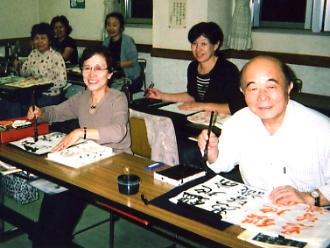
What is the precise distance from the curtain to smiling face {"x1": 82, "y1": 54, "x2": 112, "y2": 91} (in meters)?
2.79

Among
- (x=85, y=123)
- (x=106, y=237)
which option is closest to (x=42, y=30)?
(x=85, y=123)

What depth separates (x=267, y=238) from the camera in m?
1.38

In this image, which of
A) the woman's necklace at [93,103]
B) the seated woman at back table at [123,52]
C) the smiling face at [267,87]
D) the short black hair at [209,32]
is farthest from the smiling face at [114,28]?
the smiling face at [267,87]

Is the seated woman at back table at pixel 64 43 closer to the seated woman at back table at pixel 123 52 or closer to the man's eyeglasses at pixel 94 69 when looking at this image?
the seated woman at back table at pixel 123 52

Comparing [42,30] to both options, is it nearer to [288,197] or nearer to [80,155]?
[80,155]

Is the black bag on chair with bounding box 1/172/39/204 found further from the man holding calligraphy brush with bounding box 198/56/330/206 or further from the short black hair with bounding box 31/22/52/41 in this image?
the man holding calligraphy brush with bounding box 198/56/330/206

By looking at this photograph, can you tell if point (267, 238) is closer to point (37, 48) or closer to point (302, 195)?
point (302, 195)

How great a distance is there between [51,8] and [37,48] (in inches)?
117

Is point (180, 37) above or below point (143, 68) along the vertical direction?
above

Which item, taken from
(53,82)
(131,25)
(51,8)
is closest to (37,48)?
(53,82)

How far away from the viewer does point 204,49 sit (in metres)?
3.36

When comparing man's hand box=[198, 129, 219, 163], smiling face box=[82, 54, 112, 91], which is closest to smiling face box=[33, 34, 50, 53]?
smiling face box=[82, 54, 112, 91]

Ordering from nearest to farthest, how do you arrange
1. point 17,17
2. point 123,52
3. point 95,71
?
1. point 95,71
2. point 123,52
3. point 17,17

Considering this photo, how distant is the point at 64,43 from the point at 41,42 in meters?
1.58
